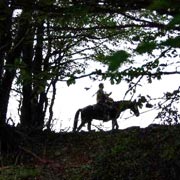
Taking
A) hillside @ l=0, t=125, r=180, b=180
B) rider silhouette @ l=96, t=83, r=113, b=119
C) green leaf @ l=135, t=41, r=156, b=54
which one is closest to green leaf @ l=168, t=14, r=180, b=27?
green leaf @ l=135, t=41, r=156, b=54

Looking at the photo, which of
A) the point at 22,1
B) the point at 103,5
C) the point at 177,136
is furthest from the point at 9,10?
the point at 177,136

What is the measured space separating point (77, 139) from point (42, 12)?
12804 mm

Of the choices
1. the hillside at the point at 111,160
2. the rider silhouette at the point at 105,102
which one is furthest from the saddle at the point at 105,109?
the hillside at the point at 111,160

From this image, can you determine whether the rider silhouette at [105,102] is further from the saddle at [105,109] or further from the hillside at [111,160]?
the hillside at [111,160]

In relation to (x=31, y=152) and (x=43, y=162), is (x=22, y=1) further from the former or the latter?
(x=31, y=152)

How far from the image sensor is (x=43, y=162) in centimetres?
1416

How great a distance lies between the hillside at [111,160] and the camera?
457 inches

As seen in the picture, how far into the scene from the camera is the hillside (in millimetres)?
11602

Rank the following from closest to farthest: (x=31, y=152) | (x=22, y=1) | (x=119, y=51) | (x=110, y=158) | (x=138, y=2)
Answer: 1. (x=119, y=51)
2. (x=138, y=2)
3. (x=22, y=1)
4. (x=110, y=158)
5. (x=31, y=152)

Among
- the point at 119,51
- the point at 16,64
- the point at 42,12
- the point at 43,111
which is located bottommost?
the point at 119,51

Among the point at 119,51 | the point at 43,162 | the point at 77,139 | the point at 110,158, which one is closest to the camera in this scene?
the point at 119,51

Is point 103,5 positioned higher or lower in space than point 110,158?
higher

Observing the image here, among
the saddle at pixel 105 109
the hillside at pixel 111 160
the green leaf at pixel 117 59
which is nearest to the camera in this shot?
the green leaf at pixel 117 59

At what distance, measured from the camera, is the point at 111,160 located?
12.7m
